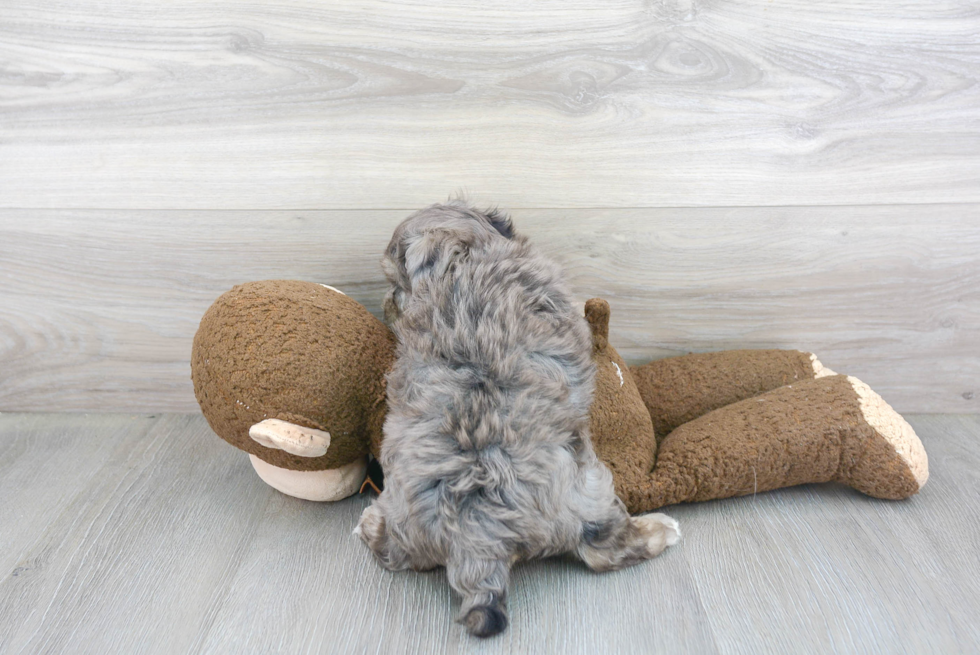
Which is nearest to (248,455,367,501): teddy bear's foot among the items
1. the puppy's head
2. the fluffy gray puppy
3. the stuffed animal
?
the stuffed animal

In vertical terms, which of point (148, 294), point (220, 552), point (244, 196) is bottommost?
point (220, 552)

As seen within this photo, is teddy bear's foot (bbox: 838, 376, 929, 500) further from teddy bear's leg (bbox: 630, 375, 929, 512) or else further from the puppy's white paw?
the puppy's white paw

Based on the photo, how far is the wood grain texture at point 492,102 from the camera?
1.11m

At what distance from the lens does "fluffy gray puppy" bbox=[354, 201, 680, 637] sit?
2.65ft

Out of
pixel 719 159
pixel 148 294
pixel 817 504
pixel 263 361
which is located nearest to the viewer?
pixel 263 361

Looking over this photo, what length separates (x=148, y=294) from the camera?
50.1 inches

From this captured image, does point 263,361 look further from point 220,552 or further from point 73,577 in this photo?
point 73,577

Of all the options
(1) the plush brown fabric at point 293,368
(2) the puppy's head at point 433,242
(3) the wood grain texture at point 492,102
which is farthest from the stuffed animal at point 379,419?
(3) the wood grain texture at point 492,102

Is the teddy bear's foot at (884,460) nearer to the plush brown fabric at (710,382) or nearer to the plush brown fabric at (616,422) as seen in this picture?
the plush brown fabric at (710,382)

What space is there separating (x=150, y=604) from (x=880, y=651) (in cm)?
98

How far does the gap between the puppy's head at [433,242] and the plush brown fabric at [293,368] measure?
0.10m

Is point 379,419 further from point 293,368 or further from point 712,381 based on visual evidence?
point 712,381

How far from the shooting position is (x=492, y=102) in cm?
114

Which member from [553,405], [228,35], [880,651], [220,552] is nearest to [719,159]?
[553,405]
